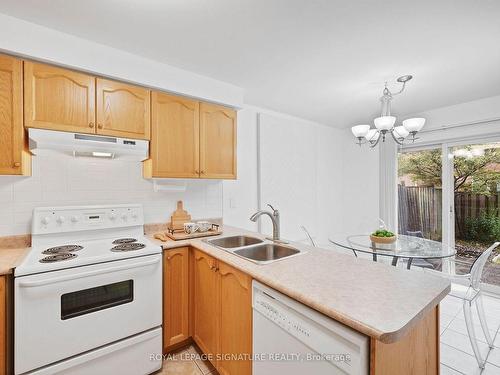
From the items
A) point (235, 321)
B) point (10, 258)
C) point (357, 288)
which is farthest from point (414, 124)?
point (10, 258)

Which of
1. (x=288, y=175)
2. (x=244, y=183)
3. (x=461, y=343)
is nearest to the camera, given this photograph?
(x=461, y=343)

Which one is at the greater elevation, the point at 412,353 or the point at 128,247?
the point at 128,247

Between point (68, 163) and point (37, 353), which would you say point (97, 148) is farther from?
point (37, 353)

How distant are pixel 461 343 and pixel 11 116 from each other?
12.2 feet

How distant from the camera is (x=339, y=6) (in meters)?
1.38

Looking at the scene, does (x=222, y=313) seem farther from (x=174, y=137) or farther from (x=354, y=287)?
(x=174, y=137)

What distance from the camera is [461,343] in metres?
2.05

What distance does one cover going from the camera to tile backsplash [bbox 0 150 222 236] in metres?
1.72

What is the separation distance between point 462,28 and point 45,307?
2974 mm

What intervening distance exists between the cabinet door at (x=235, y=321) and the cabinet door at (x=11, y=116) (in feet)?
4.71

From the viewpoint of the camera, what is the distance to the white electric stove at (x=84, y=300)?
51.1 inches

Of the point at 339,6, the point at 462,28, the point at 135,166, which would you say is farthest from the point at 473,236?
the point at 135,166

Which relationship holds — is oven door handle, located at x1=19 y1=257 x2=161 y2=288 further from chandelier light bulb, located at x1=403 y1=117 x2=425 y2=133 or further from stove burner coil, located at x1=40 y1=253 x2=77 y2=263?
chandelier light bulb, located at x1=403 y1=117 x2=425 y2=133

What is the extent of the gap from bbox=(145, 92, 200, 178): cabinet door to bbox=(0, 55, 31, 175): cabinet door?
0.79 m
